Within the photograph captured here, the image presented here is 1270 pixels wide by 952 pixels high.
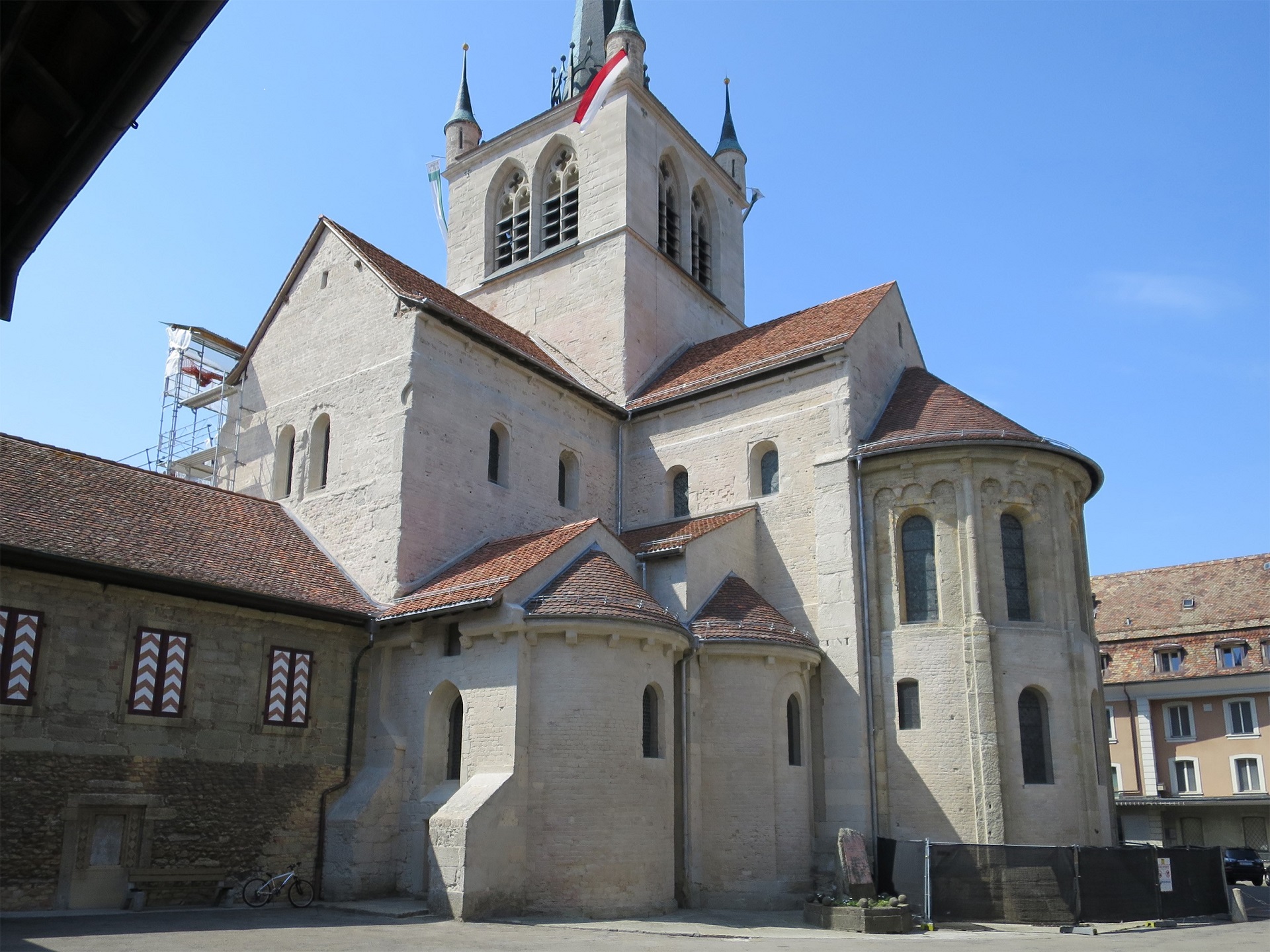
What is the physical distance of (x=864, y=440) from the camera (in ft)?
79.9

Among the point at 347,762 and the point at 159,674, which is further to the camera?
the point at 347,762

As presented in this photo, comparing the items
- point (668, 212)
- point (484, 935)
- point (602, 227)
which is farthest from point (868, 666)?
point (668, 212)

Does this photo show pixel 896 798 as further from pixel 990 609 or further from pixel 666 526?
pixel 666 526

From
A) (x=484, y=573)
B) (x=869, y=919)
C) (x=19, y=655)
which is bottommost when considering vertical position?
(x=869, y=919)

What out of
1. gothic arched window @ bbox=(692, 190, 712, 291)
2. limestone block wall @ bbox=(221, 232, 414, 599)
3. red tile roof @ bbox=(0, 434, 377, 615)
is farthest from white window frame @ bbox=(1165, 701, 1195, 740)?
red tile roof @ bbox=(0, 434, 377, 615)

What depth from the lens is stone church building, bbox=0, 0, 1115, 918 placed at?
18797 mm

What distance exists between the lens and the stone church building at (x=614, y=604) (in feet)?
61.7

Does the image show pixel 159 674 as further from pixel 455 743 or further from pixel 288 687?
pixel 455 743

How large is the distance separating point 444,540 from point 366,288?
6.26m

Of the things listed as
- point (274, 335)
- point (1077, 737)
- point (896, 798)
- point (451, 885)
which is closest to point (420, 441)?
point (274, 335)

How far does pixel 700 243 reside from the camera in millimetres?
35969

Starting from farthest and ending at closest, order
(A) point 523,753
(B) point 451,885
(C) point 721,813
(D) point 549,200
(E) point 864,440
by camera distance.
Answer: (D) point 549,200
(E) point 864,440
(C) point 721,813
(A) point 523,753
(B) point 451,885

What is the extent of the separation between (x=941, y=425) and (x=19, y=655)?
1794 cm

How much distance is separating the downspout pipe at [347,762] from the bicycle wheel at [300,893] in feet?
2.11
